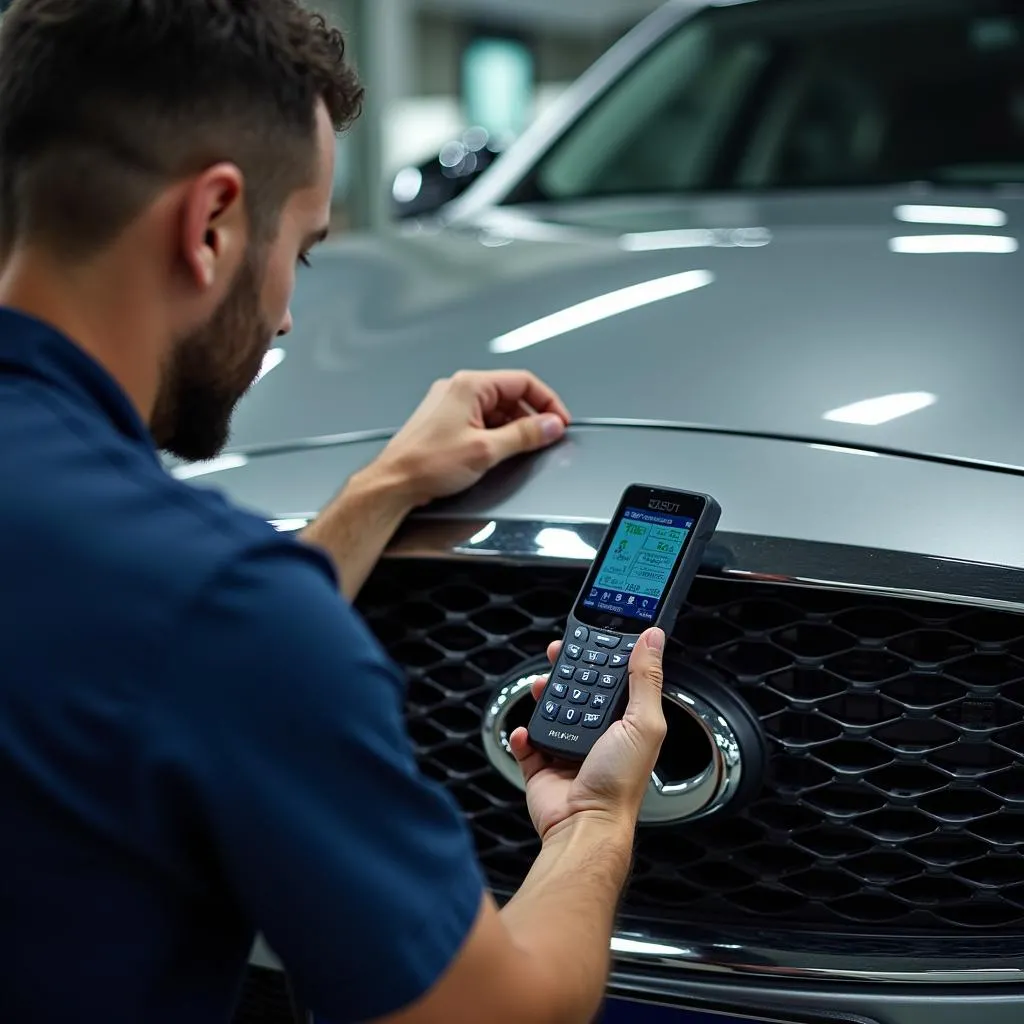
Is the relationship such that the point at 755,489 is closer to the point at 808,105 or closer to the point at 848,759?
the point at 848,759

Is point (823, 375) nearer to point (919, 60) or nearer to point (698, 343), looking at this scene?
point (698, 343)

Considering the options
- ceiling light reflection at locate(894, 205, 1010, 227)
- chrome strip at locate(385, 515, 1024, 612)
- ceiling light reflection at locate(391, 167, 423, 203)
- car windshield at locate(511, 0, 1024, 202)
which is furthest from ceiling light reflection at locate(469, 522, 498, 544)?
ceiling light reflection at locate(391, 167, 423, 203)

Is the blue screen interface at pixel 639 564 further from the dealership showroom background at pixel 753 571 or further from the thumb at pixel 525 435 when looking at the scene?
the thumb at pixel 525 435

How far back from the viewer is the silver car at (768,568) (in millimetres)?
1169

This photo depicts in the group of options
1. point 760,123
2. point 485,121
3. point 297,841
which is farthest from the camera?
point 485,121

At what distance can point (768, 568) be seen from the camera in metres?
1.17

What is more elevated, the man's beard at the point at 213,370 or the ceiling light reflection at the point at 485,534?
the man's beard at the point at 213,370

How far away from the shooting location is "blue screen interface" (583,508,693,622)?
3.90 ft

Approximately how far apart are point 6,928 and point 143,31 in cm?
57

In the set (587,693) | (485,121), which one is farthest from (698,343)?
(485,121)

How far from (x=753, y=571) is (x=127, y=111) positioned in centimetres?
61

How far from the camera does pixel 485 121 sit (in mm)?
12766

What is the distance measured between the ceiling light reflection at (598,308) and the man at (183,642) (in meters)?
0.52

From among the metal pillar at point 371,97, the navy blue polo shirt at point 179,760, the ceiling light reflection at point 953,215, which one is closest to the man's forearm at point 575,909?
the navy blue polo shirt at point 179,760
